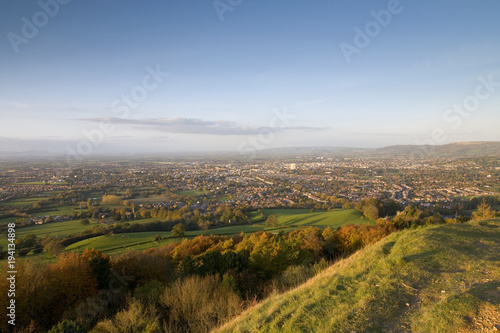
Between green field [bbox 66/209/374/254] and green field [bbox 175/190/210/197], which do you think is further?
green field [bbox 175/190/210/197]

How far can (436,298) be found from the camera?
5.78m

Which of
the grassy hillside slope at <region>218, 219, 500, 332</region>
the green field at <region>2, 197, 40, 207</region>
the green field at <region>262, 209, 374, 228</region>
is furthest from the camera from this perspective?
the green field at <region>2, 197, 40, 207</region>

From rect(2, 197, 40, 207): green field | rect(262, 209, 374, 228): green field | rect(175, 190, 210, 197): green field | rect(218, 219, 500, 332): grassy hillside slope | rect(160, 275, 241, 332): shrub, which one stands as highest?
rect(218, 219, 500, 332): grassy hillside slope

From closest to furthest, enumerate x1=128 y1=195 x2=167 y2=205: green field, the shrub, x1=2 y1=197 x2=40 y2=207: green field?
the shrub → x1=2 y1=197 x2=40 y2=207: green field → x1=128 y1=195 x2=167 y2=205: green field

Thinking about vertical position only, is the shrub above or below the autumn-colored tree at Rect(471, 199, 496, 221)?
above

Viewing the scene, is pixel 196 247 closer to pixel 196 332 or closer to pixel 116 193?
pixel 196 332

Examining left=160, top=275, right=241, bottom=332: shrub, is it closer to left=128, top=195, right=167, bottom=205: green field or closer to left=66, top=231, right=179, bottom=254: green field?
left=66, top=231, right=179, bottom=254: green field

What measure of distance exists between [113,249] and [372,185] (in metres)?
57.7

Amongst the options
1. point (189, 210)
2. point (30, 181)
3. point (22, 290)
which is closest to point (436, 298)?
point (22, 290)

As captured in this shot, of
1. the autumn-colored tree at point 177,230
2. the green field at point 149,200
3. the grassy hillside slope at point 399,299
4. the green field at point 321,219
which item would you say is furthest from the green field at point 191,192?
the grassy hillside slope at point 399,299

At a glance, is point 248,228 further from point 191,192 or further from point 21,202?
point 21,202

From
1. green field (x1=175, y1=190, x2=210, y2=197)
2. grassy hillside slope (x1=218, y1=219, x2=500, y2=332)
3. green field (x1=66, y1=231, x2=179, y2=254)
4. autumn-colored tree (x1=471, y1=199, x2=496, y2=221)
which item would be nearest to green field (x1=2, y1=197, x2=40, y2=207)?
green field (x1=66, y1=231, x2=179, y2=254)

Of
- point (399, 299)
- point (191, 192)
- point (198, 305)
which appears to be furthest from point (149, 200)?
point (399, 299)

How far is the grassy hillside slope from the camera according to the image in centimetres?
491
